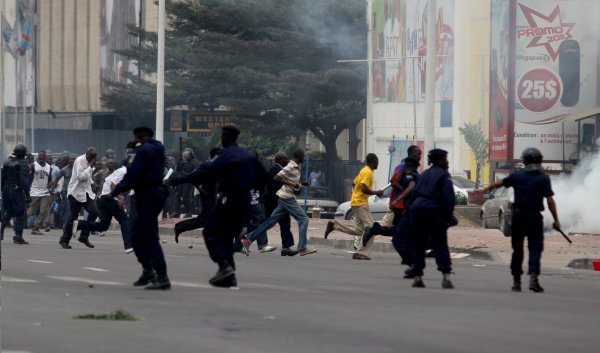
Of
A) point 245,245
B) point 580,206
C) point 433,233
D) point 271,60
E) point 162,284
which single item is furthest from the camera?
point 271,60

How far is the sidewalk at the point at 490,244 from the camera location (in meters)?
21.3

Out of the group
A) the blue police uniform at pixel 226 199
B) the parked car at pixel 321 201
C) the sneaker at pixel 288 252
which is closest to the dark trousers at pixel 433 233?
the blue police uniform at pixel 226 199

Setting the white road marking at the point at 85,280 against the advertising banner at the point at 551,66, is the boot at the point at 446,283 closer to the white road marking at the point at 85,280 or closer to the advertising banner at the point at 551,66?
the white road marking at the point at 85,280

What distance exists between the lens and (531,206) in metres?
15.2

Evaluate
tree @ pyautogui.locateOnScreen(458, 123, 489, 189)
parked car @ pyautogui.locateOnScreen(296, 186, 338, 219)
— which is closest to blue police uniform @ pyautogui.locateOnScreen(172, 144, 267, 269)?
parked car @ pyautogui.locateOnScreen(296, 186, 338, 219)

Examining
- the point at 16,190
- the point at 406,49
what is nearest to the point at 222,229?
the point at 16,190

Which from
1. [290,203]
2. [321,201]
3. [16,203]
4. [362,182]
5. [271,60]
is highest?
[271,60]

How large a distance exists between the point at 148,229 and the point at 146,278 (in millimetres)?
530

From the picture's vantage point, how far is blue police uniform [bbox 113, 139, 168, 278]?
13984 mm

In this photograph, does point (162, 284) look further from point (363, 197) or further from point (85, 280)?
point (363, 197)

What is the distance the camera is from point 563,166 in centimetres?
3588

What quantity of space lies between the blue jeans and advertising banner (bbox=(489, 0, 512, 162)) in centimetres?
1499

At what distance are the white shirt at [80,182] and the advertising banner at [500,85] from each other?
50.1ft

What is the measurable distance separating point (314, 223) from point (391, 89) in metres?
22.3
